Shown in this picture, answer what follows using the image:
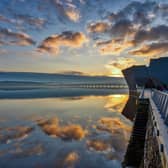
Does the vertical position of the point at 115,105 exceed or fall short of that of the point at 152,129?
it falls short

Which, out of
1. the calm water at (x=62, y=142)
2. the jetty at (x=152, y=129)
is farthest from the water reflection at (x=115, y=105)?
the calm water at (x=62, y=142)

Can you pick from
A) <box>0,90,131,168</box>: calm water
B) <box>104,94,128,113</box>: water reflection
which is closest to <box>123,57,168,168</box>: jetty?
<box>0,90,131,168</box>: calm water

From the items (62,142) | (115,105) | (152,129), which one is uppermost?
(152,129)

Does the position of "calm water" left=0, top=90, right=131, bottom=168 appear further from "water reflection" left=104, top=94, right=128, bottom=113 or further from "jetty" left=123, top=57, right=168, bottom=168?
"water reflection" left=104, top=94, right=128, bottom=113

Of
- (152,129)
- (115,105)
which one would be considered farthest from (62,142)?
(115,105)

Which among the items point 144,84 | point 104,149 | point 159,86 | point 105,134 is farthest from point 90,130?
point 144,84

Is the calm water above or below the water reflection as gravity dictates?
below

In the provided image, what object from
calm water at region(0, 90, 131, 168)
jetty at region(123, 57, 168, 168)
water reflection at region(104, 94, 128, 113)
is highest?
jetty at region(123, 57, 168, 168)

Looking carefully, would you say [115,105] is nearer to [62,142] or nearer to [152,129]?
[62,142]

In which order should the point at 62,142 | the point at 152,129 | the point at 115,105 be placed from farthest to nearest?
the point at 115,105 < the point at 62,142 < the point at 152,129

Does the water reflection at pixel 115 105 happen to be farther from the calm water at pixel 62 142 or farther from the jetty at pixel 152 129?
the calm water at pixel 62 142

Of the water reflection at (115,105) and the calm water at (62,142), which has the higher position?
the water reflection at (115,105)

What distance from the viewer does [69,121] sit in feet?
59.6

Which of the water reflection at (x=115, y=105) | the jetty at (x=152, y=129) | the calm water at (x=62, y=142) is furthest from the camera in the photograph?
the water reflection at (x=115, y=105)
